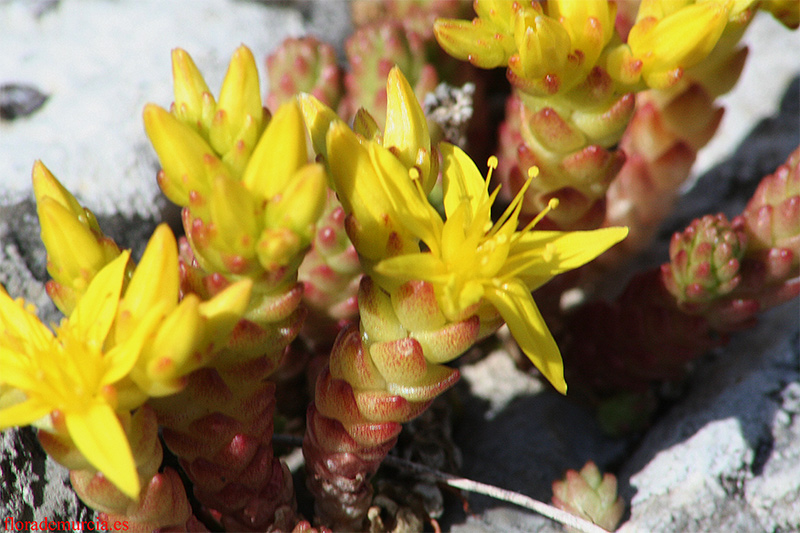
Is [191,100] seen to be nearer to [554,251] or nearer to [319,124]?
[319,124]

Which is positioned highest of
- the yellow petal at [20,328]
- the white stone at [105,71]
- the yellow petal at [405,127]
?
the yellow petal at [405,127]

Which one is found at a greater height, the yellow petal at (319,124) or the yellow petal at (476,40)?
the yellow petal at (476,40)

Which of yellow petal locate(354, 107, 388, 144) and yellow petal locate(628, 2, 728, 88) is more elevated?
yellow petal locate(628, 2, 728, 88)

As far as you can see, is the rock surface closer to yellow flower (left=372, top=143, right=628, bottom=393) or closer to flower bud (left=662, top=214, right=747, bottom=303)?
flower bud (left=662, top=214, right=747, bottom=303)

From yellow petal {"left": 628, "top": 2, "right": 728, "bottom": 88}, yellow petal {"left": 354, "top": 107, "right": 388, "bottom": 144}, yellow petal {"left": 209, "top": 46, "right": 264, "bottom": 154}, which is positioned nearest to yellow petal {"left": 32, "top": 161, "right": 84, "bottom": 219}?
yellow petal {"left": 209, "top": 46, "right": 264, "bottom": 154}

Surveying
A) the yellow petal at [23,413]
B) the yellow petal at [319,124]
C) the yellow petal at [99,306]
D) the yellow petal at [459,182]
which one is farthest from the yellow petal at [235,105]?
the yellow petal at [23,413]

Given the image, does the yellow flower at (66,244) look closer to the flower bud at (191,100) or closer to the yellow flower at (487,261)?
the flower bud at (191,100)

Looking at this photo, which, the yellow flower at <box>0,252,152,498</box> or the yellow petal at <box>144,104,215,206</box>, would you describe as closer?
the yellow flower at <box>0,252,152,498</box>

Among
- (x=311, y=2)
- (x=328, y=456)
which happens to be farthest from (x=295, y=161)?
(x=311, y=2)
